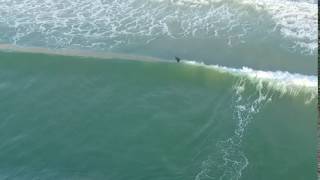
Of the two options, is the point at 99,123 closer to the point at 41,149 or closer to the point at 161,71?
the point at 41,149

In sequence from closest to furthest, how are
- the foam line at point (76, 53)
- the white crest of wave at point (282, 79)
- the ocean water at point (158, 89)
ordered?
the ocean water at point (158, 89) → the white crest of wave at point (282, 79) → the foam line at point (76, 53)

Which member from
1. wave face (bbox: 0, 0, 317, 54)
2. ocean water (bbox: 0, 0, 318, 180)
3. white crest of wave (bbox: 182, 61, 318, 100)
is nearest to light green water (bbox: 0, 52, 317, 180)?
ocean water (bbox: 0, 0, 318, 180)

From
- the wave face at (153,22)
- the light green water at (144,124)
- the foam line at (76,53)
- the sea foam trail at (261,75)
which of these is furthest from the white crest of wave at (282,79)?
the foam line at (76,53)

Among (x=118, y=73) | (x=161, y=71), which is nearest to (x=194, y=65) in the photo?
(x=161, y=71)

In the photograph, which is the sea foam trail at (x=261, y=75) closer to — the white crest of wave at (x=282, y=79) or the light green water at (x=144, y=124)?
the white crest of wave at (x=282, y=79)

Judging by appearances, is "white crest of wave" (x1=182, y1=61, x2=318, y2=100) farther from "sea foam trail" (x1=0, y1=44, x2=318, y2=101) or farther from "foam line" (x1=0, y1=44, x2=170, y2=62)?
"foam line" (x1=0, y1=44, x2=170, y2=62)

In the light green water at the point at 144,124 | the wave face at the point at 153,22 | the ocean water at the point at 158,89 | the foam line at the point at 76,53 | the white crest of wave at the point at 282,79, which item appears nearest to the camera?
the light green water at the point at 144,124
